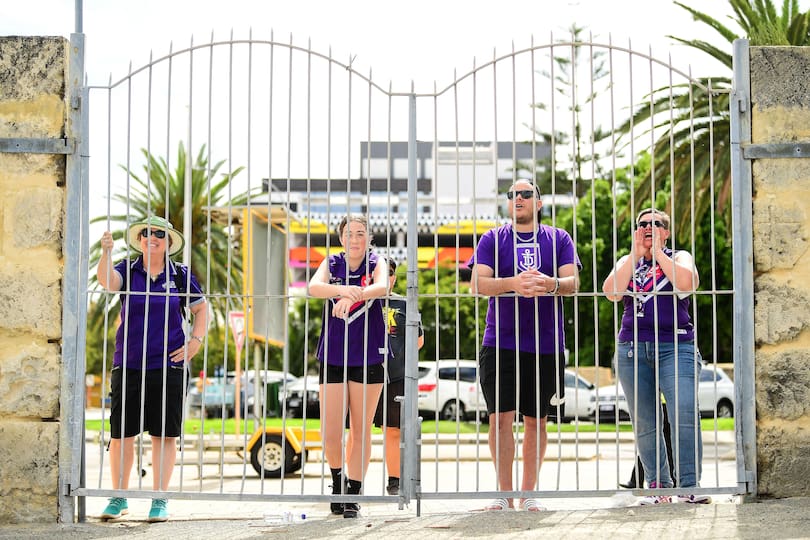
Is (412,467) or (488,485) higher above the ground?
(412,467)

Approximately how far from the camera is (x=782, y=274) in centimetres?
596

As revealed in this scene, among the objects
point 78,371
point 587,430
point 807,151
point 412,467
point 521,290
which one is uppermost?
point 807,151

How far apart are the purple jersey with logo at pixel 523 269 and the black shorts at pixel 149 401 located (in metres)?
1.83

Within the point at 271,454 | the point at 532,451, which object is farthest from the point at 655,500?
the point at 271,454

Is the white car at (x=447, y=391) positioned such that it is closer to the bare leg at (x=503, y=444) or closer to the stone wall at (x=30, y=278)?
the bare leg at (x=503, y=444)

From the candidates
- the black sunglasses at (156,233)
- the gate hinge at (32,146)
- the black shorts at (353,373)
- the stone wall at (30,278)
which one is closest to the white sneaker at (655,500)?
the black shorts at (353,373)

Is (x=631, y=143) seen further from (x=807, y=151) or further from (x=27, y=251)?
(x=27, y=251)

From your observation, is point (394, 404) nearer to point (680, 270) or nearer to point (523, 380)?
point (523, 380)

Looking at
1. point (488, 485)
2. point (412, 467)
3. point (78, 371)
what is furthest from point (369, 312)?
point (488, 485)

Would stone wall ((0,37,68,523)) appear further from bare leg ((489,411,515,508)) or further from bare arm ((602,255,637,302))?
bare arm ((602,255,637,302))

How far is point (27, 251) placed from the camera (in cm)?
595

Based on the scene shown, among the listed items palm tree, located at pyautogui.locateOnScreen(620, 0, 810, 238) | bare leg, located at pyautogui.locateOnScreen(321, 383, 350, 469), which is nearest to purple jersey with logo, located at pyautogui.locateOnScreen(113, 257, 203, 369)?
bare leg, located at pyautogui.locateOnScreen(321, 383, 350, 469)

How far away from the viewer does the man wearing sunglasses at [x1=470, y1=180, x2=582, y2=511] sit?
6.04 meters

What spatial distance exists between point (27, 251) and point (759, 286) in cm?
411
